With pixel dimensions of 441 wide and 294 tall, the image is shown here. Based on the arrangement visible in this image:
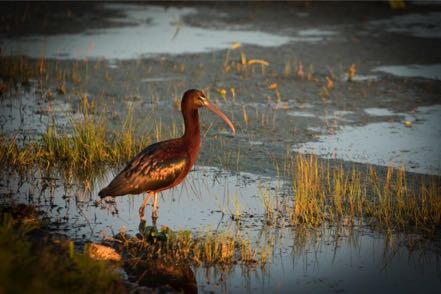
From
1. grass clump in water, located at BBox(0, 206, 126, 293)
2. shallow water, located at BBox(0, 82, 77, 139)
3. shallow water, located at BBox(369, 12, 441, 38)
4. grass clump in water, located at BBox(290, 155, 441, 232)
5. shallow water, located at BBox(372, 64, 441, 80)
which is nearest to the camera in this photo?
grass clump in water, located at BBox(0, 206, 126, 293)

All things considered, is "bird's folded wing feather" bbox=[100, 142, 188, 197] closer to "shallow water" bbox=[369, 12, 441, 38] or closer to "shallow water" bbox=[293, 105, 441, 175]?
"shallow water" bbox=[293, 105, 441, 175]

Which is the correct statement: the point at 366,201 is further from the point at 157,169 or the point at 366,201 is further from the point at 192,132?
the point at 157,169

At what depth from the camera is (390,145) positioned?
35.1ft

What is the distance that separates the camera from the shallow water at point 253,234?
22.3 ft

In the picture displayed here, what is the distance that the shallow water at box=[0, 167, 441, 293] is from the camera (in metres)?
6.80

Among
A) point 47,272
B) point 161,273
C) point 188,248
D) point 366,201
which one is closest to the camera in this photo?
point 47,272

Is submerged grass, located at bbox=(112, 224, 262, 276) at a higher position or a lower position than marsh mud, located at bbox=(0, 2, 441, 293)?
lower

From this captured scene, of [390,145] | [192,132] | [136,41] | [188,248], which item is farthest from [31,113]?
[188,248]

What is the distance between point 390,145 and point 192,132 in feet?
10.6

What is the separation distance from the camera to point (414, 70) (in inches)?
559

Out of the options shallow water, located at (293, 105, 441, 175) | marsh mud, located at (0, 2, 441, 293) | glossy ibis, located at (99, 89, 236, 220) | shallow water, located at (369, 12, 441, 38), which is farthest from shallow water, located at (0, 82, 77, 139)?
shallow water, located at (369, 12, 441, 38)

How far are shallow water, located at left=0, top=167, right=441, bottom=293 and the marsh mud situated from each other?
0.06ft

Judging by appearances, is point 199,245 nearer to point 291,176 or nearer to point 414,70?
point 291,176

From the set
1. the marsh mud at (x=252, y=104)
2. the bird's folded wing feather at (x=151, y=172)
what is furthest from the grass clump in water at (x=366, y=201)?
the bird's folded wing feather at (x=151, y=172)
